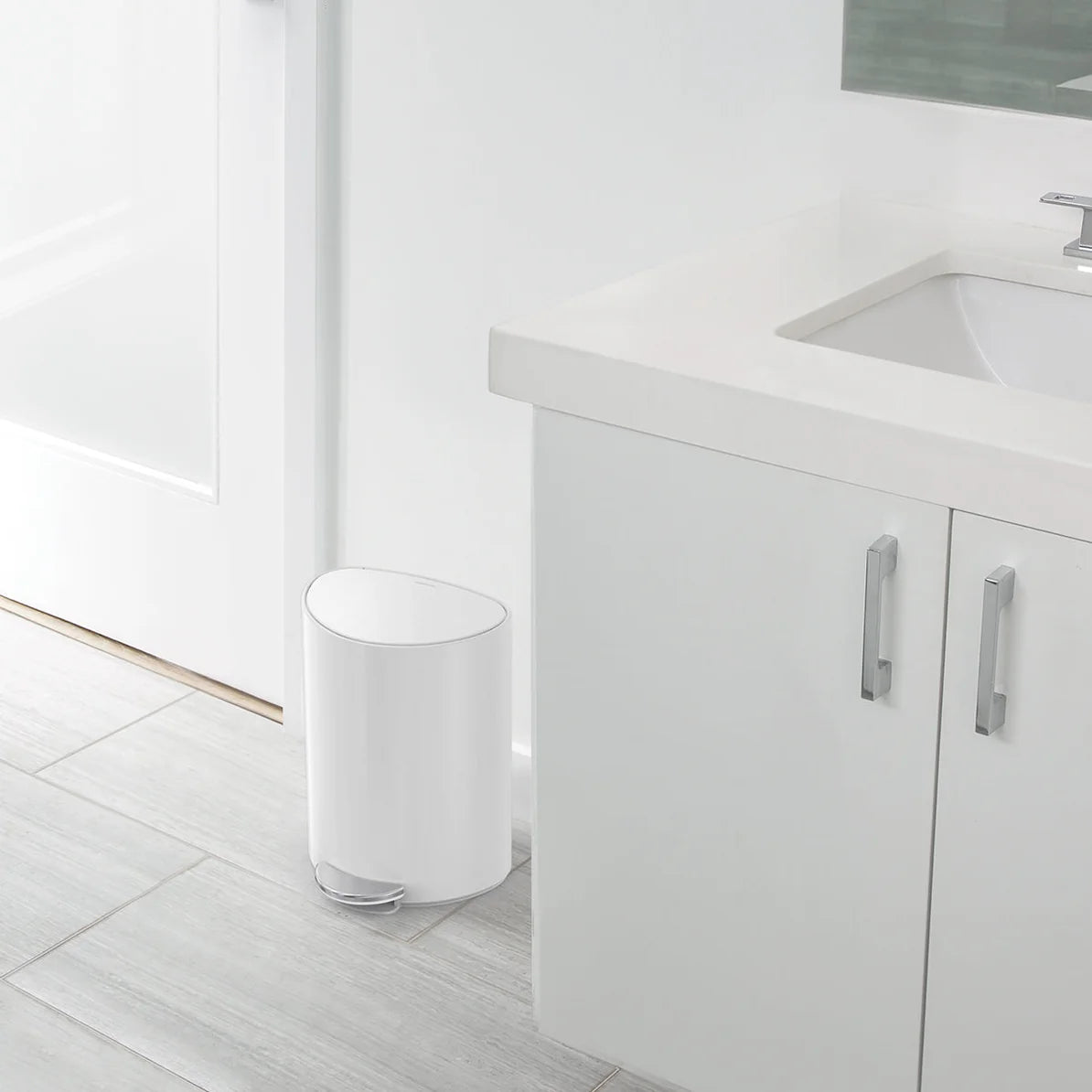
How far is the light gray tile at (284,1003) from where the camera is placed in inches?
69.9

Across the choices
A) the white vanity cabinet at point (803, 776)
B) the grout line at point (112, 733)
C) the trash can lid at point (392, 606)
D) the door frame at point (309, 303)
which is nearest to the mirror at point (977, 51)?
the white vanity cabinet at point (803, 776)

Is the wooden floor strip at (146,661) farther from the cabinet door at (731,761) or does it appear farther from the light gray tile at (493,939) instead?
the cabinet door at (731,761)

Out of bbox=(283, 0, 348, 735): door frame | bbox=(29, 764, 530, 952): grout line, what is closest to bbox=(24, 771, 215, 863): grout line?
bbox=(29, 764, 530, 952): grout line

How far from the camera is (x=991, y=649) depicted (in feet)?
3.92

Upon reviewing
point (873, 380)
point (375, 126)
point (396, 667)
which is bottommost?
point (396, 667)

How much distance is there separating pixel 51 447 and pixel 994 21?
1573mm

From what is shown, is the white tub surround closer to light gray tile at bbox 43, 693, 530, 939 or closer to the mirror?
the mirror

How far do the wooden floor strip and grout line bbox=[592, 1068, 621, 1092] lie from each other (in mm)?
864

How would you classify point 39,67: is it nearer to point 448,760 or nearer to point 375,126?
point 375,126

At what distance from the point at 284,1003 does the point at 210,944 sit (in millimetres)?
145

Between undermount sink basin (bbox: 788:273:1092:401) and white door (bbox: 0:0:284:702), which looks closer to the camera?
undermount sink basin (bbox: 788:273:1092:401)

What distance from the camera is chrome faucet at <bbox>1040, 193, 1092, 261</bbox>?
151cm

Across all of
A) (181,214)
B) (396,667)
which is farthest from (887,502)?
(181,214)

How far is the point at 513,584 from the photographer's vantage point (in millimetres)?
2166
